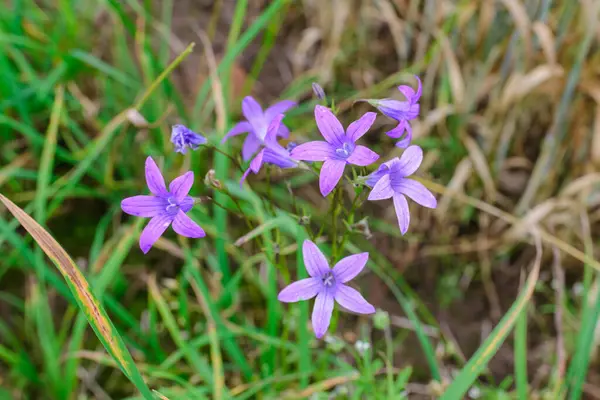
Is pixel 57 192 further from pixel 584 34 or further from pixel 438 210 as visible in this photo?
pixel 584 34

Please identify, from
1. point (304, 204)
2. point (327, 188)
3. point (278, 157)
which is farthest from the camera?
point (304, 204)

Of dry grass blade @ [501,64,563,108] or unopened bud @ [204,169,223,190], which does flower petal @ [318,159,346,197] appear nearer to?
unopened bud @ [204,169,223,190]

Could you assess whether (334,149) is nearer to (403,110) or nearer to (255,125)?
(403,110)

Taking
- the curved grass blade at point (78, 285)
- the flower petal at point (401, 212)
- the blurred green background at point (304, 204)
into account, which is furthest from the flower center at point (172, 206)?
the blurred green background at point (304, 204)

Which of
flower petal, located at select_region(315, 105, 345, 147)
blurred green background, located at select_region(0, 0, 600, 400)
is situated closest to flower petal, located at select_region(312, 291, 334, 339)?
flower petal, located at select_region(315, 105, 345, 147)

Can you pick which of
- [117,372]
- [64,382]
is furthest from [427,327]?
[64,382]

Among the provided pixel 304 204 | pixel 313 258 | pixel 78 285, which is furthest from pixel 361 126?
pixel 304 204
